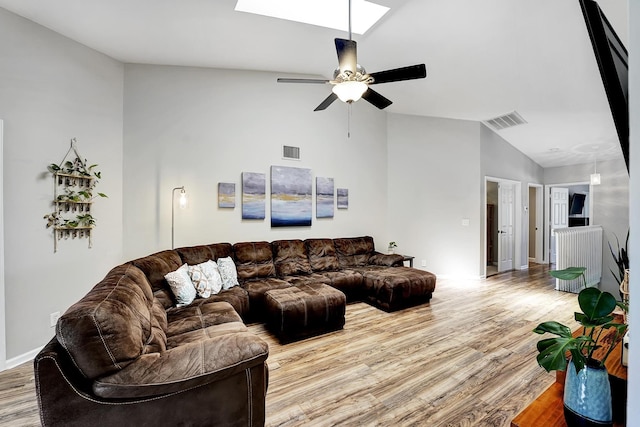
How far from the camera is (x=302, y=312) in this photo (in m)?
2.90

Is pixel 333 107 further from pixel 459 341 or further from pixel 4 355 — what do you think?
pixel 4 355

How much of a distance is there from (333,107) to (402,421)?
14.4ft

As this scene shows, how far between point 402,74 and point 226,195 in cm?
276

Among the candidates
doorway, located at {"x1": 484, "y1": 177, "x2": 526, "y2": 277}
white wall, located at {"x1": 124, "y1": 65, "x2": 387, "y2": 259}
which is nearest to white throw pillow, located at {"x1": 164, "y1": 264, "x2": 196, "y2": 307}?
white wall, located at {"x1": 124, "y1": 65, "x2": 387, "y2": 259}

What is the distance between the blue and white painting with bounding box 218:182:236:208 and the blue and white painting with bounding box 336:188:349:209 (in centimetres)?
177

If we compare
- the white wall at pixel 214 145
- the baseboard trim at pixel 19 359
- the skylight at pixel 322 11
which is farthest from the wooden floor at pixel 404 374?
the skylight at pixel 322 11

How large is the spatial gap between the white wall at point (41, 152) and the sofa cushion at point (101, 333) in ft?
5.52

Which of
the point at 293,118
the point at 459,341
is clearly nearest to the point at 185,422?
the point at 459,341

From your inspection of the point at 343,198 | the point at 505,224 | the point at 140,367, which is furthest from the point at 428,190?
the point at 140,367

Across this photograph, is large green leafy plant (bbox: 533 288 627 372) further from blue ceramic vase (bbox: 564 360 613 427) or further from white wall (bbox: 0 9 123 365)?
white wall (bbox: 0 9 123 365)

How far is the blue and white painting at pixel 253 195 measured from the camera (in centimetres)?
416

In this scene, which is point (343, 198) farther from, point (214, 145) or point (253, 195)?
point (214, 145)

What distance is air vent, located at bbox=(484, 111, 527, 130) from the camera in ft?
16.1

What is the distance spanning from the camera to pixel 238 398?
59.7 inches
